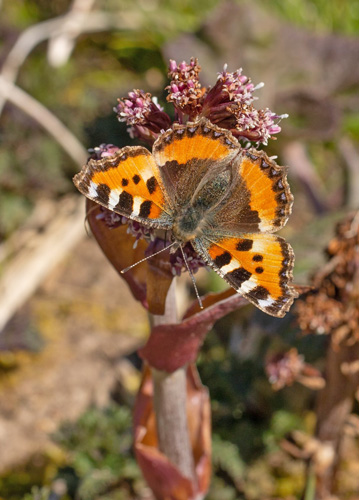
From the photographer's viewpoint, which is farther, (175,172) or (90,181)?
(175,172)

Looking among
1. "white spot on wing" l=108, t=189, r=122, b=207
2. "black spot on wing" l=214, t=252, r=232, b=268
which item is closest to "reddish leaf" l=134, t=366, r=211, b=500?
"black spot on wing" l=214, t=252, r=232, b=268

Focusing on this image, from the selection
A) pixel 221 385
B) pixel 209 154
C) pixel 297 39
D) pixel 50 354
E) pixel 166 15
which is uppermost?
pixel 166 15

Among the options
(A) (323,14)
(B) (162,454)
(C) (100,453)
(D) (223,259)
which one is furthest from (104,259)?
(A) (323,14)

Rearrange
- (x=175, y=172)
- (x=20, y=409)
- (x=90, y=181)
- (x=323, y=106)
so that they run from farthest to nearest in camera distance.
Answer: (x=323, y=106) < (x=20, y=409) < (x=175, y=172) < (x=90, y=181)

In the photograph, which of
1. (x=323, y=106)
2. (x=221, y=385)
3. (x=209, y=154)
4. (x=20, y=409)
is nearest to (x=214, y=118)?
(x=209, y=154)

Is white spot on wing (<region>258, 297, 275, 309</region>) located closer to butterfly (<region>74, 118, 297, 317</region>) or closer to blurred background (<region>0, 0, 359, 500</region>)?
butterfly (<region>74, 118, 297, 317</region>)

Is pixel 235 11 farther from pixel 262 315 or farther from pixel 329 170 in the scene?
pixel 262 315

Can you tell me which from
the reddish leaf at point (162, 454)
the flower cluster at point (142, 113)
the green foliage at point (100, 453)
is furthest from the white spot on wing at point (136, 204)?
the green foliage at point (100, 453)

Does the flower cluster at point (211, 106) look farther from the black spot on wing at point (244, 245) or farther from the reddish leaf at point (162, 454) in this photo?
the reddish leaf at point (162, 454)
